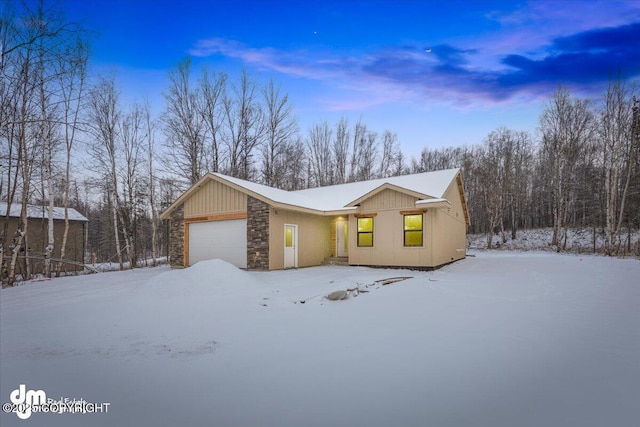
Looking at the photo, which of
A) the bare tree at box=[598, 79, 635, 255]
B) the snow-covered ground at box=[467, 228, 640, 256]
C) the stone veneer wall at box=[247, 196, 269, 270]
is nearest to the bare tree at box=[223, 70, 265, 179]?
the stone veneer wall at box=[247, 196, 269, 270]

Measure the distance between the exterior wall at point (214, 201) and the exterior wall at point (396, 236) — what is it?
506 centimetres

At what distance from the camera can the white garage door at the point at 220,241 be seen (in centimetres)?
1264

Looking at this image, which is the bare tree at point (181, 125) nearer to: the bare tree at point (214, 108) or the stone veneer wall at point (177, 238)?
the bare tree at point (214, 108)

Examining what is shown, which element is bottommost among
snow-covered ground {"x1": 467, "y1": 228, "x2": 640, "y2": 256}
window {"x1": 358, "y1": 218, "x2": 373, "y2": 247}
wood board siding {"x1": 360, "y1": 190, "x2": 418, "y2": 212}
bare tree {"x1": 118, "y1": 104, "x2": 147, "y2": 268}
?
snow-covered ground {"x1": 467, "y1": 228, "x2": 640, "y2": 256}

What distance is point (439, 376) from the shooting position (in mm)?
3150

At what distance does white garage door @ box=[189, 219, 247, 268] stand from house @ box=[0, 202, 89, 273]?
796cm

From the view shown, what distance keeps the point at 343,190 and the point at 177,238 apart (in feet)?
29.8

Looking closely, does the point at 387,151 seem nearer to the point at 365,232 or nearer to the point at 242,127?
the point at 242,127

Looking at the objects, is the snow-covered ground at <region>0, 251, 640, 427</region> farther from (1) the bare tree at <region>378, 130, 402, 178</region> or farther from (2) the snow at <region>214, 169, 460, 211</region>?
(1) the bare tree at <region>378, 130, 402, 178</region>

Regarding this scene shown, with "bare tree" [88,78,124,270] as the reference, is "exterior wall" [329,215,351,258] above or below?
below

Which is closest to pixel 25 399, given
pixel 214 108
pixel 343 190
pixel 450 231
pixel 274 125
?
pixel 450 231

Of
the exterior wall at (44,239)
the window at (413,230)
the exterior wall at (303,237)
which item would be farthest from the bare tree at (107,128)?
the window at (413,230)

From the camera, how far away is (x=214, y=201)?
13336 mm

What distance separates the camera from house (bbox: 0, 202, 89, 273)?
57.7 ft
